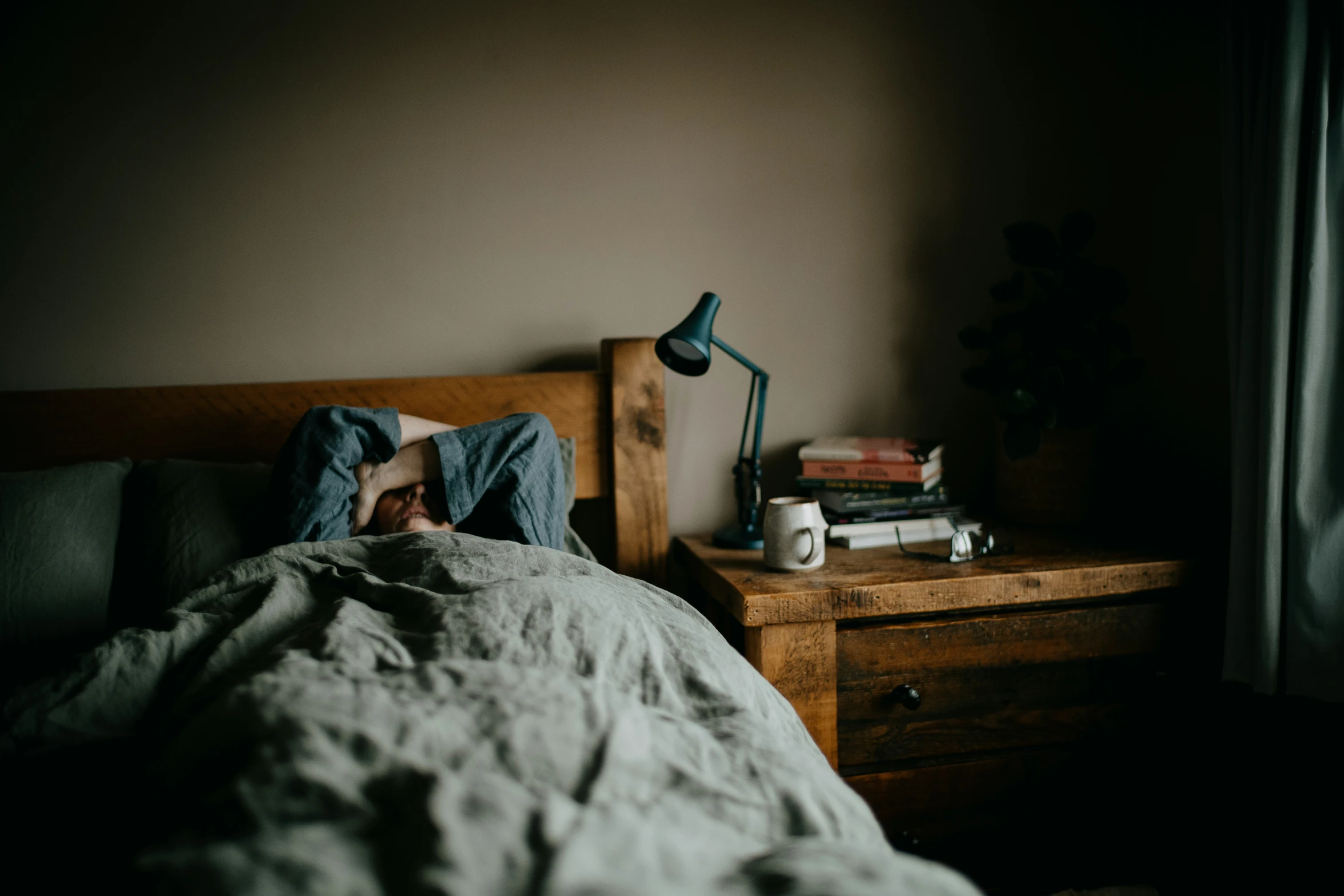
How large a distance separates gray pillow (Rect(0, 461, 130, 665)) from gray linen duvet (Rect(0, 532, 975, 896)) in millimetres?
443

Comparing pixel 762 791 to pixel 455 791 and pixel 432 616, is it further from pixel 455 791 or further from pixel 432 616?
pixel 432 616

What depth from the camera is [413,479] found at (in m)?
1.26

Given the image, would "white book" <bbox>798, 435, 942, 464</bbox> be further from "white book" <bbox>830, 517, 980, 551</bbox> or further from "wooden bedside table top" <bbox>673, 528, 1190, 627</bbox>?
"wooden bedside table top" <bbox>673, 528, 1190, 627</bbox>

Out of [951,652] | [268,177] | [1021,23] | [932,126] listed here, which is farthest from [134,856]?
[1021,23]

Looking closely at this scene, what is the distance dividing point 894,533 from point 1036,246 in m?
0.63

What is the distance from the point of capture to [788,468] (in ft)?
5.78

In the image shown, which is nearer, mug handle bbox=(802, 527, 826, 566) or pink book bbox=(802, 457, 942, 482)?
mug handle bbox=(802, 527, 826, 566)

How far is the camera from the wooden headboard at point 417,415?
1.38 meters

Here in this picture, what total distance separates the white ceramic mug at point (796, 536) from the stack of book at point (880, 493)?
0.68 ft

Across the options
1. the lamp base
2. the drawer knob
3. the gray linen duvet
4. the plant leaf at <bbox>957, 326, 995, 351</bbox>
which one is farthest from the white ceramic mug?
the plant leaf at <bbox>957, 326, 995, 351</bbox>

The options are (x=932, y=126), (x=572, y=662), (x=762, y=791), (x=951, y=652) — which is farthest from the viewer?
(x=932, y=126)

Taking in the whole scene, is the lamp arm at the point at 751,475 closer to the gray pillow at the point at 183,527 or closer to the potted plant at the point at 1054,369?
the potted plant at the point at 1054,369

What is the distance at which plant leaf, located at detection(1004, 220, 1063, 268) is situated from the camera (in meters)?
1.51

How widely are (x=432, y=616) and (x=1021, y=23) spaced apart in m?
1.80
